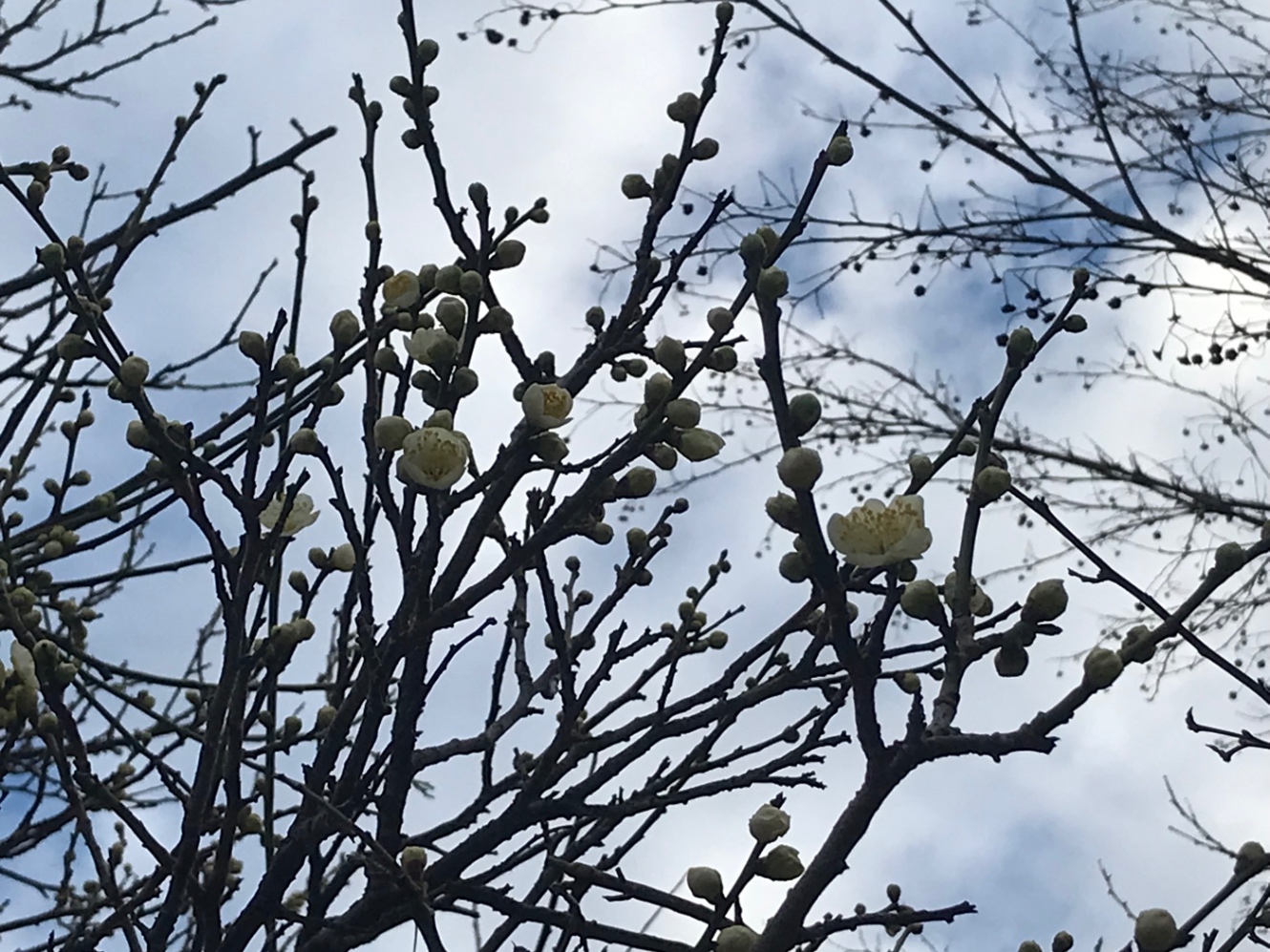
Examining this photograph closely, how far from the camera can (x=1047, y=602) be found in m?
1.12

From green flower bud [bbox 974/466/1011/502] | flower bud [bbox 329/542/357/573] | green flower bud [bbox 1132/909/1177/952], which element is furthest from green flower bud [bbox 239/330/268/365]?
green flower bud [bbox 1132/909/1177/952]

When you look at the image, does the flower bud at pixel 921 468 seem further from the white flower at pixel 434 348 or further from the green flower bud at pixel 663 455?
the white flower at pixel 434 348

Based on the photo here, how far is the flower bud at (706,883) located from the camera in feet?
4.41

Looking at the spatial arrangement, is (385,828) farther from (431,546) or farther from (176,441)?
(176,441)

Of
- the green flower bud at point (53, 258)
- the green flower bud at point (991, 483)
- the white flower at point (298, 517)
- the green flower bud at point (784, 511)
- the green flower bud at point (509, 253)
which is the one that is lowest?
the green flower bud at point (784, 511)

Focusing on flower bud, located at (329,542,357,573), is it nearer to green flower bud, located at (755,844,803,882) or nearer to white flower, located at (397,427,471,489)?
white flower, located at (397,427,471,489)

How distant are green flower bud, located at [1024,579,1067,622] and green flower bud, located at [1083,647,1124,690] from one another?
52mm

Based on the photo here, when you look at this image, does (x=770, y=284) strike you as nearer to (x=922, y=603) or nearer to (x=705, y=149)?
(x=922, y=603)

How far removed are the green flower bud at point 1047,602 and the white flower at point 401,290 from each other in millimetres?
1131

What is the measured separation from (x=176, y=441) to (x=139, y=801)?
186 cm

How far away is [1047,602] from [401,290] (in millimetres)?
1164

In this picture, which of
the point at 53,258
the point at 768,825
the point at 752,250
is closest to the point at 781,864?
the point at 768,825

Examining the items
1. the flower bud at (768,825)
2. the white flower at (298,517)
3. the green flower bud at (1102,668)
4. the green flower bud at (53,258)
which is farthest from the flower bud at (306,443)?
the green flower bud at (1102,668)

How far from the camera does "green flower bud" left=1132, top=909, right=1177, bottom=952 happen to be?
1.23m
